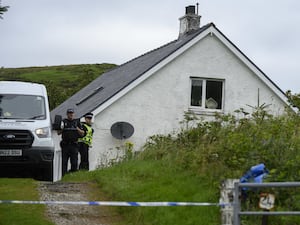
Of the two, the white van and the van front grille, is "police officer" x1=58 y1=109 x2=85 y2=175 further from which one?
the van front grille

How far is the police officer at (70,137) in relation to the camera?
1670 centimetres

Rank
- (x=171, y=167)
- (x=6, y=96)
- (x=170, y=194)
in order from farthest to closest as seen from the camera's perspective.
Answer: (x=6, y=96) < (x=171, y=167) < (x=170, y=194)

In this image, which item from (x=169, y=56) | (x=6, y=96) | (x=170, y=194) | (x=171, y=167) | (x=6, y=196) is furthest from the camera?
(x=169, y=56)

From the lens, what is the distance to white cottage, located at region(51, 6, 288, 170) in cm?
2345

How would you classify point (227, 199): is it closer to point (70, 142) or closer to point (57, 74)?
point (70, 142)

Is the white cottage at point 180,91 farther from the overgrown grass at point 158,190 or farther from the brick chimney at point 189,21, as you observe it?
the overgrown grass at point 158,190

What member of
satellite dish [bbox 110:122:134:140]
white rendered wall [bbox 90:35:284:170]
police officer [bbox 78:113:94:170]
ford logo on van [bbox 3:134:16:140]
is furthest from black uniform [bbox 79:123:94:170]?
Answer: satellite dish [bbox 110:122:134:140]

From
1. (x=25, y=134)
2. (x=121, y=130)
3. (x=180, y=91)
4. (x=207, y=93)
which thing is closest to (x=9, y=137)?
(x=25, y=134)

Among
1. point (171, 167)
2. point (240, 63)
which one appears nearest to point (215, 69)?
point (240, 63)

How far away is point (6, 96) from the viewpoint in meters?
15.8

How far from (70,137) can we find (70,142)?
0.22 m

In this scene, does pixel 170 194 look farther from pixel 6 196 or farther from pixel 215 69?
pixel 215 69

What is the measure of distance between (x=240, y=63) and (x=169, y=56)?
2.92m

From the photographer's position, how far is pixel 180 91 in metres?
24.6
